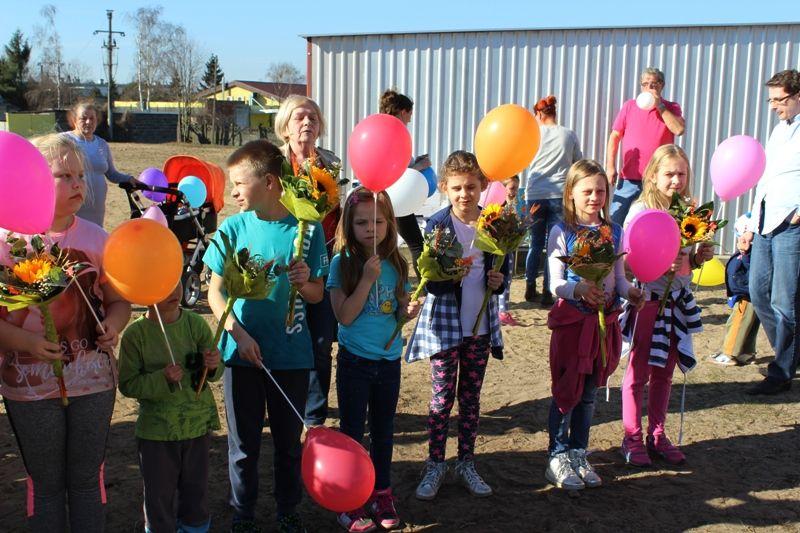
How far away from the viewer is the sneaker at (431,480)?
A: 3.88m

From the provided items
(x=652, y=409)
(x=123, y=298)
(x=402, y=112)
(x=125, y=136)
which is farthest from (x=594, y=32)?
(x=125, y=136)

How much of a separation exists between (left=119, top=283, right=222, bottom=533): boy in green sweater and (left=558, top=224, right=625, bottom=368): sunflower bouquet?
5.98 feet

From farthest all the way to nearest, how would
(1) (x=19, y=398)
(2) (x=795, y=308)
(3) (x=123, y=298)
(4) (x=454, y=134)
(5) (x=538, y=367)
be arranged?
(4) (x=454, y=134) < (5) (x=538, y=367) < (2) (x=795, y=308) < (3) (x=123, y=298) < (1) (x=19, y=398)

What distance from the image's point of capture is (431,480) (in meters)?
3.92

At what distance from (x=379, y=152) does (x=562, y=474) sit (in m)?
2.01

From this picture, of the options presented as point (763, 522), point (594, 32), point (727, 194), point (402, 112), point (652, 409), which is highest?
point (594, 32)

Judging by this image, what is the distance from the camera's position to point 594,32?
31.4 ft

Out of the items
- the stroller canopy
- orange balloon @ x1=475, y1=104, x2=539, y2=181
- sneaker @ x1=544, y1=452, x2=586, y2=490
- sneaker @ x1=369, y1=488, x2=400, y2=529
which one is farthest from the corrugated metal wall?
sneaker @ x1=369, y1=488, x2=400, y2=529

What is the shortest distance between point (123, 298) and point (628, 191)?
20.6 feet

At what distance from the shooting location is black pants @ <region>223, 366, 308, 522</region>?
130 inches

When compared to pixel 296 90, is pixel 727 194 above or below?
below

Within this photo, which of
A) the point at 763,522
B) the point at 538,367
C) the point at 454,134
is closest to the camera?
the point at 763,522

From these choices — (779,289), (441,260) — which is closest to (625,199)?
(779,289)

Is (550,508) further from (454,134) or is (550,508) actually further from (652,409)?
(454,134)
